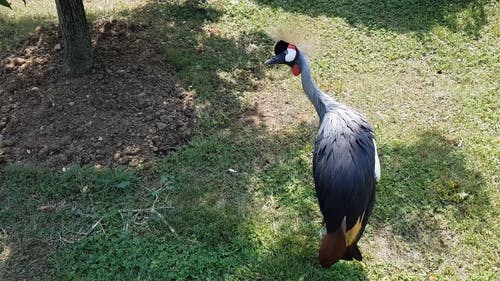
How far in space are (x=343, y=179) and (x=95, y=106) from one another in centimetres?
277

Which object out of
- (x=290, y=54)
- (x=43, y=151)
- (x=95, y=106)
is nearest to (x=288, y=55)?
(x=290, y=54)

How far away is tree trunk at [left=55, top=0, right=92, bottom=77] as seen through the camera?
489cm

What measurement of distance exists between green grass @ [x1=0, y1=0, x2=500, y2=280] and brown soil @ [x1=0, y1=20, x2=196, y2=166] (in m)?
0.19

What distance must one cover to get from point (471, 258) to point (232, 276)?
1.88 meters

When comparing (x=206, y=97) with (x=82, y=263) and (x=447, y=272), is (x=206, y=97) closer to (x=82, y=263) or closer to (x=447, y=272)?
(x=82, y=263)

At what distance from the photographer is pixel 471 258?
12.7 feet

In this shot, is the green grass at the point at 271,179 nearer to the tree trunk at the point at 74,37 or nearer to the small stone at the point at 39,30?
the small stone at the point at 39,30

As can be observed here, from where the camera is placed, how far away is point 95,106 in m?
4.92

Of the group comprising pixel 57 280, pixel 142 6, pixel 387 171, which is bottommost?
pixel 57 280

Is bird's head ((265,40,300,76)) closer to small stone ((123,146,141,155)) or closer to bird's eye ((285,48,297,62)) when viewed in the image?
bird's eye ((285,48,297,62))

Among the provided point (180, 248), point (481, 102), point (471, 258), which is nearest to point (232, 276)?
point (180, 248)

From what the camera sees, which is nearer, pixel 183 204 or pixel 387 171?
pixel 183 204

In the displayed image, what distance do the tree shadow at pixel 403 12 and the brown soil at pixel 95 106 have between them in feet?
8.06

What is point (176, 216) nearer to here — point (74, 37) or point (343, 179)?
point (343, 179)
